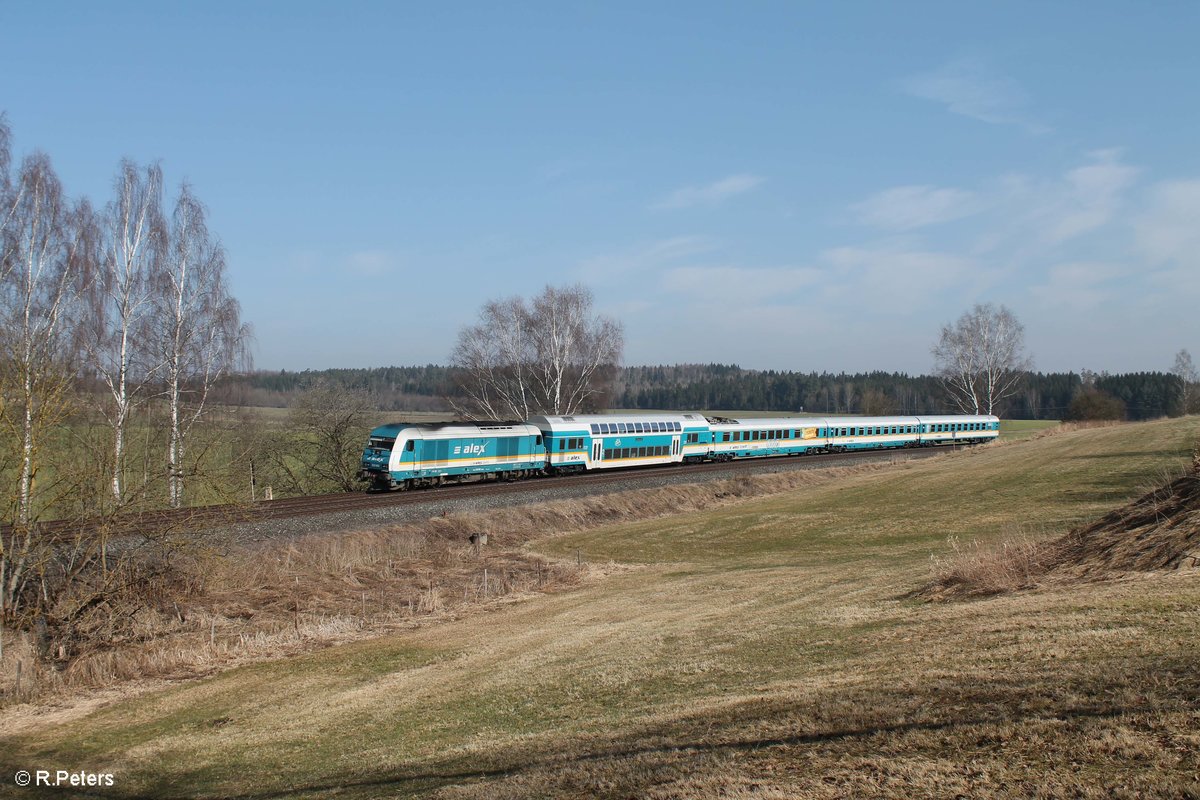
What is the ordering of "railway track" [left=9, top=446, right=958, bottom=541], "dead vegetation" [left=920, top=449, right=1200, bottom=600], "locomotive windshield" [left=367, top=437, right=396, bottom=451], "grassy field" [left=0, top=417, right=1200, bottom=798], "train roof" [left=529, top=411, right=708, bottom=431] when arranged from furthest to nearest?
"train roof" [left=529, top=411, right=708, bottom=431], "locomotive windshield" [left=367, top=437, right=396, bottom=451], "railway track" [left=9, top=446, right=958, bottom=541], "dead vegetation" [left=920, top=449, right=1200, bottom=600], "grassy field" [left=0, top=417, right=1200, bottom=798]

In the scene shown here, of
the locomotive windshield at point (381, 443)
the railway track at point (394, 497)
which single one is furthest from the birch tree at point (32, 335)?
the locomotive windshield at point (381, 443)

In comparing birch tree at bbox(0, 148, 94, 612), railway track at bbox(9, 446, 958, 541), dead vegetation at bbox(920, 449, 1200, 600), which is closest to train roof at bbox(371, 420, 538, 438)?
railway track at bbox(9, 446, 958, 541)

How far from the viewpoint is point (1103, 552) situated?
1481cm

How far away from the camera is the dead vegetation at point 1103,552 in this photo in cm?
1353

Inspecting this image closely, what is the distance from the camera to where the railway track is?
21.6m

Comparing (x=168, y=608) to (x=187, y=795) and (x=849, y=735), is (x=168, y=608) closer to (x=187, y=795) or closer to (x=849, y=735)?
(x=187, y=795)

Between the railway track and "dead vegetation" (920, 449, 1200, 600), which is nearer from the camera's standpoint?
"dead vegetation" (920, 449, 1200, 600)

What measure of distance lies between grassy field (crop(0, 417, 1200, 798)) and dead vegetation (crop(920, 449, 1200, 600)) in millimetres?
1022

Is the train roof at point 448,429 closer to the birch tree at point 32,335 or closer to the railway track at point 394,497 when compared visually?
the railway track at point 394,497

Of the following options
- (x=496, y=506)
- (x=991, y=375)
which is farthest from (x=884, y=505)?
(x=991, y=375)

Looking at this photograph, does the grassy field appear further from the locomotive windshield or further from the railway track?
the locomotive windshield

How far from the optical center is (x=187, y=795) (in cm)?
1104

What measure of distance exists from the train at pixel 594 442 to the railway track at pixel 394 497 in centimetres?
91

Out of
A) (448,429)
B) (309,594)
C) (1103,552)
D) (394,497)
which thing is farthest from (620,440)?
(1103,552)
